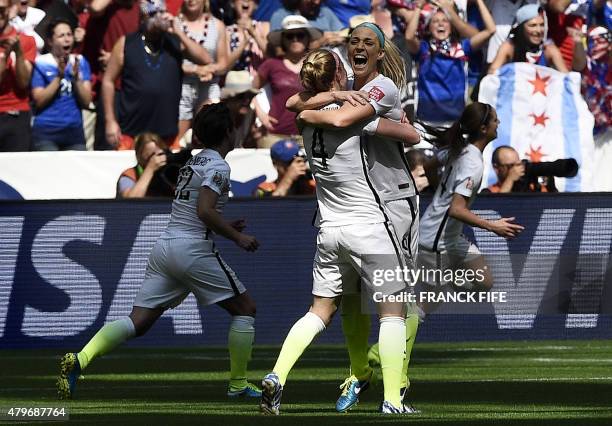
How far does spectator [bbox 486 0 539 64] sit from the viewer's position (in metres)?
17.9

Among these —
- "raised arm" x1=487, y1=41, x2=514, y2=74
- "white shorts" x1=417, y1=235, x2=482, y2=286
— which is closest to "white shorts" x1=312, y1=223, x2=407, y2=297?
"white shorts" x1=417, y1=235, x2=482, y2=286

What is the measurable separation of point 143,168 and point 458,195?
458 centimetres

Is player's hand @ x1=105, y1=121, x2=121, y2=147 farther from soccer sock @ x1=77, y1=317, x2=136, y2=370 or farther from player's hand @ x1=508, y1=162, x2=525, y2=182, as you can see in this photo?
soccer sock @ x1=77, y1=317, x2=136, y2=370

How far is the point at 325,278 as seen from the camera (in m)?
8.47

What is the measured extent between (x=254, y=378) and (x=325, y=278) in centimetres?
294

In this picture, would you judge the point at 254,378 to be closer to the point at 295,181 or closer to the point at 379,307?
the point at 379,307

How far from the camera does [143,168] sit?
15.3 meters

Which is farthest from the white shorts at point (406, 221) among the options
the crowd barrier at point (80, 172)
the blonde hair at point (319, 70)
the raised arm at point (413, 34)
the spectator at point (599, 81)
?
the spectator at point (599, 81)

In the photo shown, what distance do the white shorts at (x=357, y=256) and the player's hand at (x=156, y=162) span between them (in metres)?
6.68

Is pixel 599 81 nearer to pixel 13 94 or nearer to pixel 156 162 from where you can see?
pixel 156 162

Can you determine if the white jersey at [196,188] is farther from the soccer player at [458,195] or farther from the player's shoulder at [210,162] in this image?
the soccer player at [458,195]

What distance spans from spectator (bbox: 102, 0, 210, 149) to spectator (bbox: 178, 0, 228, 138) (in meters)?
0.29

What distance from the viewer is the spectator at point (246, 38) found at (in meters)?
17.4
